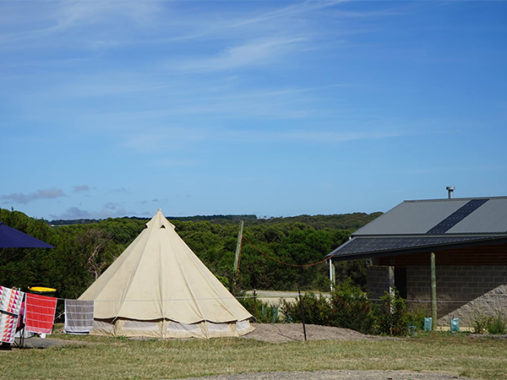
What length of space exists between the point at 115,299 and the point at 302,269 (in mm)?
28468

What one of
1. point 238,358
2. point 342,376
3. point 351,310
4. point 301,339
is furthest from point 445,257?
point 342,376

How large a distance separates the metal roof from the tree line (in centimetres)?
202

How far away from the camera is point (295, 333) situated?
1780 cm

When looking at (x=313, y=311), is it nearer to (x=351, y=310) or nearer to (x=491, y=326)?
(x=351, y=310)

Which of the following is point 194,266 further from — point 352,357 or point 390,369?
point 390,369

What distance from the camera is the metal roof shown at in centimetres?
2104

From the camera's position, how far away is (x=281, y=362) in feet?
42.5

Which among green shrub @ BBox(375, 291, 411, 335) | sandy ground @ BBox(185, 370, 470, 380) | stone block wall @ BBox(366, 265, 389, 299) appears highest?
stone block wall @ BBox(366, 265, 389, 299)

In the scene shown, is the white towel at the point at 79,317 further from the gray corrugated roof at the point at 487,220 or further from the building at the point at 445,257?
the gray corrugated roof at the point at 487,220

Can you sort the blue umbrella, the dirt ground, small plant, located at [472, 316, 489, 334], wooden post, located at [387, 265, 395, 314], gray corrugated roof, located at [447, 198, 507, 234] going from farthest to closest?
1. gray corrugated roof, located at [447, 198, 507, 234]
2. small plant, located at [472, 316, 489, 334]
3. wooden post, located at [387, 265, 395, 314]
4. the dirt ground
5. the blue umbrella

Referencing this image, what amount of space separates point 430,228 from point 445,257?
4.62ft

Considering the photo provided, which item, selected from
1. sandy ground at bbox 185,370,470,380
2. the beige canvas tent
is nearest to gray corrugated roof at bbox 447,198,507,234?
the beige canvas tent

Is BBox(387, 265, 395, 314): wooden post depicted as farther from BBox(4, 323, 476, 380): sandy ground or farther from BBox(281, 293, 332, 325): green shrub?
BBox(281, 293, 332, 325): green shrub

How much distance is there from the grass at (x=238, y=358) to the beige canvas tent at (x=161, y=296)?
2.25ft
